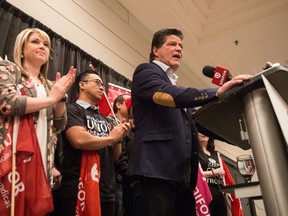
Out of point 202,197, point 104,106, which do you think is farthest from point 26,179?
point 202,197

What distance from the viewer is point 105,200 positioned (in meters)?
1.68

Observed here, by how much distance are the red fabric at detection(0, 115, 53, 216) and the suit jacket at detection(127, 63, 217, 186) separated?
353 mm

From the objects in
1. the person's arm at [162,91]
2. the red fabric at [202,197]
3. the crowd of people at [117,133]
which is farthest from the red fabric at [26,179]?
the red fabric at [202,197]

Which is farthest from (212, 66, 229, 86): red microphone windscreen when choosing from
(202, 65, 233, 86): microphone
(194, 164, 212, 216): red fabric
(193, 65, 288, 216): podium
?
(194, 164, 212, 216): red fabric

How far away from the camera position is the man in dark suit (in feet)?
3.84

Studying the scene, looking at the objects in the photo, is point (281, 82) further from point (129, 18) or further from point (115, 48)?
point (129, 18)

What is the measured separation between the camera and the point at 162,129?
127 cm

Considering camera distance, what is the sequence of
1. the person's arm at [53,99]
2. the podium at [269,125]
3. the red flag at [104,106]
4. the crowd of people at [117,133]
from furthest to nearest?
1. the red flag at [104,106]
2. the person's arm at [53,99]
3. the crowd of people at [117,133]
4. the podium at [269,125]

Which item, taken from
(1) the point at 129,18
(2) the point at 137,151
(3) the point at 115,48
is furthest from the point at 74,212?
(1) the point at 129,18

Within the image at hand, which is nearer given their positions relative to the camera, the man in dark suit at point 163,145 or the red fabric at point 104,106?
the man in dark suit at point 163,145

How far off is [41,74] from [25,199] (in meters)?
0.71

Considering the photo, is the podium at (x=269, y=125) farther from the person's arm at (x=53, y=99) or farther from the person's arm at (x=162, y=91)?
the person's arm at (x=53, y=99)

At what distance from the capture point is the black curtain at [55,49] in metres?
1.97

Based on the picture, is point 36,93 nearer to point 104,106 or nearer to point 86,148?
point 86,148
